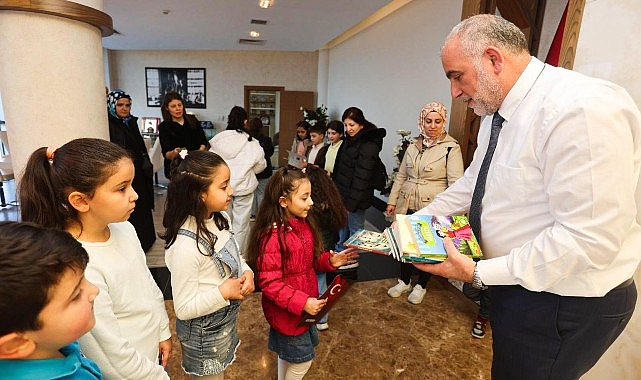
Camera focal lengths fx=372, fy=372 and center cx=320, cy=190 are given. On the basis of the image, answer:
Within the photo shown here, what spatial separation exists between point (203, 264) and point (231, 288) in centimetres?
13

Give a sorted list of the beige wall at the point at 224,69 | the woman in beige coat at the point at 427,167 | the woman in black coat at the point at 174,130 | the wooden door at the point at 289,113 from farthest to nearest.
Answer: the beige wall at the point at 224,69 → the wooden door at the point at 289,113 → the woman in black coat at the point at 174,130 → the woman in beige coat at the point at 427,167

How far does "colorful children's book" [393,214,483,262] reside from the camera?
4.08 feet

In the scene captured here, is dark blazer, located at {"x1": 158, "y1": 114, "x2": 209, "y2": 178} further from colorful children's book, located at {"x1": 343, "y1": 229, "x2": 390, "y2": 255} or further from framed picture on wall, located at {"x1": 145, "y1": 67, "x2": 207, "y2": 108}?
framed picture on wall, located at {"x1": 145, "y1": 67, "x2": 207, "y2": 108}

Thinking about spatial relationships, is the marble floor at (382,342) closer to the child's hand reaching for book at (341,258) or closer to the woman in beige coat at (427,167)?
the woman in beige coat at (427,167)

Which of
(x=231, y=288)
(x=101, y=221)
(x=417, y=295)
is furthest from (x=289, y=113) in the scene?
(x=101, y=221)

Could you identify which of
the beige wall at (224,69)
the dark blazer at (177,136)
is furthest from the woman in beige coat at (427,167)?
the beige wall at (224,69)

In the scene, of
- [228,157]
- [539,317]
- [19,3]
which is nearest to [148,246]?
[228,157]

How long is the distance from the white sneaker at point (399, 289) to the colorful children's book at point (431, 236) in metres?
1.69

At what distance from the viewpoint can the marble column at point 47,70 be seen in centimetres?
145

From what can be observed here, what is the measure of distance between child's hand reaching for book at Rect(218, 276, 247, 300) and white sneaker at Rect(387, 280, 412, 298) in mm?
1907

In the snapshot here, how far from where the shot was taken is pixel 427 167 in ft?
9.42

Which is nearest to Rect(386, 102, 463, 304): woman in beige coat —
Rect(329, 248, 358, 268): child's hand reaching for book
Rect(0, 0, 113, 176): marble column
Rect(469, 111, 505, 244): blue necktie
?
Rect(329, 248, 358, 268): child's hand reaching for book

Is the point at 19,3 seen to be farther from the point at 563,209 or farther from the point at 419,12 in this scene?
the point at 419,12

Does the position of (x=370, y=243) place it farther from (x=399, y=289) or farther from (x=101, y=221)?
(x=399, y=289)
